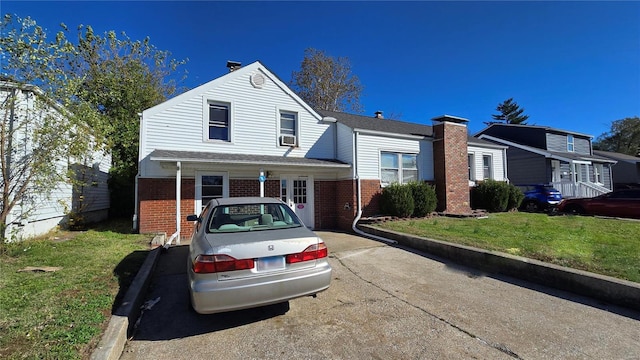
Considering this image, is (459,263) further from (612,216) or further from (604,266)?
(612,216)

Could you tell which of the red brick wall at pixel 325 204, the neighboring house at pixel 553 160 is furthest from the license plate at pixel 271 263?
the neighboring house at pixel 553 160

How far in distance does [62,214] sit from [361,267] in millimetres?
9686

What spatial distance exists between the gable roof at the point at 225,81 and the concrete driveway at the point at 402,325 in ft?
22.6

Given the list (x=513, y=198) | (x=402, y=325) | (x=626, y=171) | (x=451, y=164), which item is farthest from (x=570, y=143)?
(x=402, y=325)

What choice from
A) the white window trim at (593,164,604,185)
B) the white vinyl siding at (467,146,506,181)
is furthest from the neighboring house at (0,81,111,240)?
the white window trim at (593,164,604,185)

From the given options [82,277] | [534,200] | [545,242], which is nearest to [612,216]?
[534,200]

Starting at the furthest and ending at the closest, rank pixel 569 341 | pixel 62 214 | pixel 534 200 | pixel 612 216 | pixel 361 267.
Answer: pixel 534 200 → pixel 612 216 → pixel 62 214 → pixel 361 267 → pixel 569 341

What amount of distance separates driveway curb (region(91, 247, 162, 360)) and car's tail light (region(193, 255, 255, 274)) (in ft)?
3.30

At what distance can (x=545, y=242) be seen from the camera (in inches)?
290

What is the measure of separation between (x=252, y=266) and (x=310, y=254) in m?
0.79

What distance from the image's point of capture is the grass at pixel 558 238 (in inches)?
221

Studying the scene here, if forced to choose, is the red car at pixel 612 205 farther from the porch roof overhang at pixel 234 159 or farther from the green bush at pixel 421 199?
the porch roof overhang at pixel 234 159

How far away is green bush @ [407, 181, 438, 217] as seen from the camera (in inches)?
474

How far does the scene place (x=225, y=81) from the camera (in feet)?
37.7
